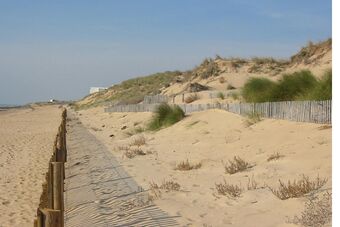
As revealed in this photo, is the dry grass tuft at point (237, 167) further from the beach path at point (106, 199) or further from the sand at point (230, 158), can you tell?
the beach path at point (106, 199)

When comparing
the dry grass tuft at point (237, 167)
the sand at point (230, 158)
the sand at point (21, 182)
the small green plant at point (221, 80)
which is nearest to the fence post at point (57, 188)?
the sand at point (230, 158)

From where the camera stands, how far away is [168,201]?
27.2 ft

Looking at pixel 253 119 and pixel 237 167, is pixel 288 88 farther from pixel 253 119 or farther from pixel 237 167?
pixel 237 167

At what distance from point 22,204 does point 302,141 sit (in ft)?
20.0

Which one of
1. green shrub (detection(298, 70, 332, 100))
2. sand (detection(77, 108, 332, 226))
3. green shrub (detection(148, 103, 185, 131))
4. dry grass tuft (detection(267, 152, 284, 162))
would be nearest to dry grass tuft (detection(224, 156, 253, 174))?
sand (detection(77, 108, 332, 226))

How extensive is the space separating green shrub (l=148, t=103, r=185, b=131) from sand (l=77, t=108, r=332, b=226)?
4080 millimetres

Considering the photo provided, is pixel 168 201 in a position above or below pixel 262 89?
below

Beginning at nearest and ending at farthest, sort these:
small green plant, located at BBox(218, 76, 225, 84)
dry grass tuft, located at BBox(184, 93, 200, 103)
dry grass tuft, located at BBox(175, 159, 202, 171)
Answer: dry grass tuft, located at BBox(175, 159, 202, 171)
dry grass tuft, located at BBox(184, 93, 200, 103)
small green plant, located at BBox(218, 76, 225, 84)

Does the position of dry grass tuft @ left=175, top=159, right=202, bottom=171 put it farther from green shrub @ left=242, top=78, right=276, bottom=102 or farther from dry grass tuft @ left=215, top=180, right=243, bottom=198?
green shrub @ left=242, top=78, right=276, bottom=102

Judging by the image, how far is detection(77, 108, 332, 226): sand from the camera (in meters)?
6.94

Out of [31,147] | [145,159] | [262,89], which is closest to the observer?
[145,159]

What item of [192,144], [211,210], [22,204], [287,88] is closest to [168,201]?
[211,210]

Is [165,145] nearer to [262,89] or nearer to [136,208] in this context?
[262,89]

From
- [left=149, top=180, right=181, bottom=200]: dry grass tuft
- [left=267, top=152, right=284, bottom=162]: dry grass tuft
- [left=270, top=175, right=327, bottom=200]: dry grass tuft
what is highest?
[left=270, top=175, right=327, bottom=200]: dry grass tuft
